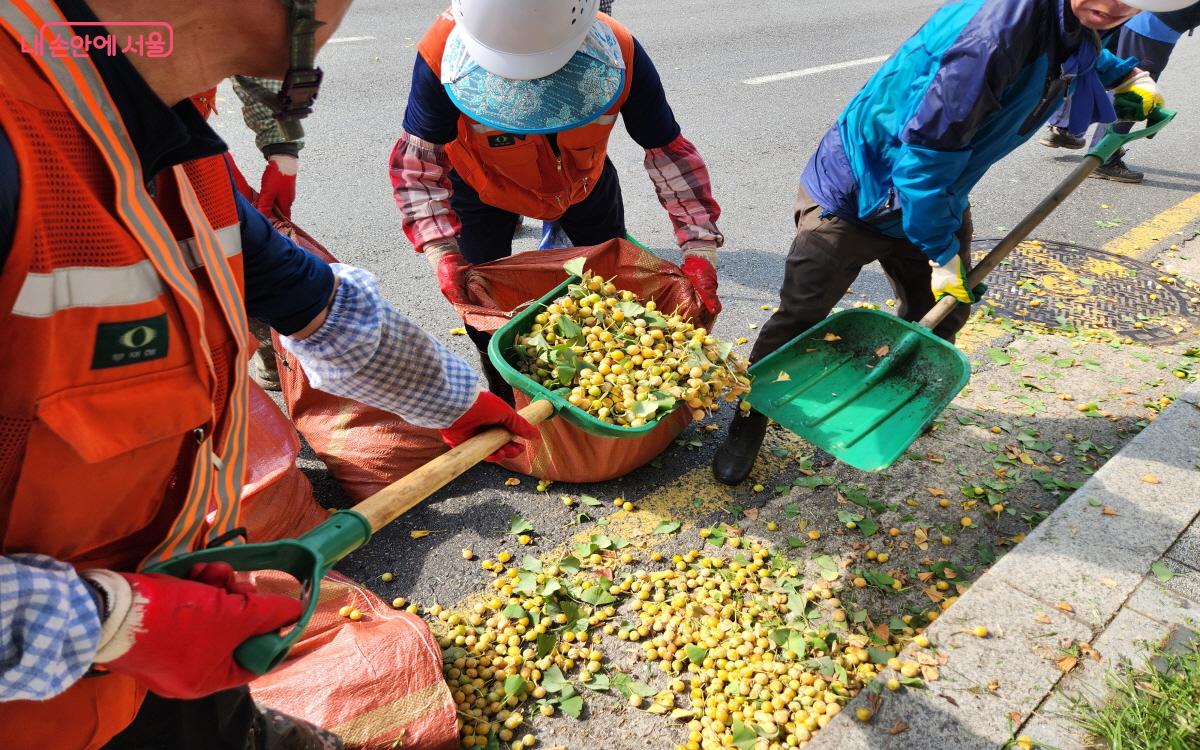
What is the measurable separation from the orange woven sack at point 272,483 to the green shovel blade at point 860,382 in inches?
63.2

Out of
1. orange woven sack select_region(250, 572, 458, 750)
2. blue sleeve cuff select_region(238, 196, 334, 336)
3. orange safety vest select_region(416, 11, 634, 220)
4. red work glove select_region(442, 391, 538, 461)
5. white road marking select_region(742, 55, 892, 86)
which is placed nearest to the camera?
blue sleeve cuff select_region(238, 196, 334, 336)

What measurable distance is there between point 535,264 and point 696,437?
109cm

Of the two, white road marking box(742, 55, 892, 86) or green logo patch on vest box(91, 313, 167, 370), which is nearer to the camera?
green logo patch on vest box(91, 313, 167, 370)

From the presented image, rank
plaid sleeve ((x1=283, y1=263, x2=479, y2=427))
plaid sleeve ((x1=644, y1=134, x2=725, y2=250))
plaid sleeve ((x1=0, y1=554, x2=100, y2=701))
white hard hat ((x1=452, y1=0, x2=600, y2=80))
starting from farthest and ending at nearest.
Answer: plaid sleeve ((x1=644, y1=134, x2=725, y2=250)) → white hard hat ((x1=452, y1=0, x2=600, y2=80)) → plaid sleeve ((x1=283, y1=263, x2=479, y2=427)) → plaid sleeve ((x1=0, y1=554, x2=100, y2=701))

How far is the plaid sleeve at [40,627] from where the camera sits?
3.58ft

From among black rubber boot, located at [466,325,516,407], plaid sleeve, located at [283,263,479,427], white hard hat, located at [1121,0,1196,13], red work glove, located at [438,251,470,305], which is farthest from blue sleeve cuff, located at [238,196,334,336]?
white hard hat, located at [1121,0,1196,13]

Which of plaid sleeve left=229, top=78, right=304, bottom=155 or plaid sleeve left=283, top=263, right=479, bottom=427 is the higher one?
plaid sleeve left=283, top=263, right=479, bottom=427

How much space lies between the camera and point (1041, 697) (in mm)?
2260

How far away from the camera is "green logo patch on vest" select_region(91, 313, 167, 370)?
1.14 meters

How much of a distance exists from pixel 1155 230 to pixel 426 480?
18.2 feet

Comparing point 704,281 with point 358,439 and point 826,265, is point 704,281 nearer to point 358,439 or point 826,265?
point 826,265

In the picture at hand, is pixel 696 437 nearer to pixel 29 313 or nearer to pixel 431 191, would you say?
pixel 431 191

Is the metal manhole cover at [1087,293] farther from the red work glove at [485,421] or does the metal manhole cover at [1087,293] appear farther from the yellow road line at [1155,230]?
the red work glove at [485,421]

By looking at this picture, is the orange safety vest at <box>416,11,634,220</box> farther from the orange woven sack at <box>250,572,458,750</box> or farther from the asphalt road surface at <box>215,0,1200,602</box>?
the orange woven sack at <box>250,572,458,750</box>
